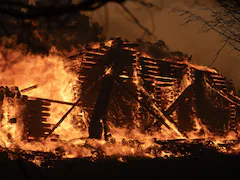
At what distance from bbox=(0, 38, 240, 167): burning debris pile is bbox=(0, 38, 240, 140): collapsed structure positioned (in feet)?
0.10

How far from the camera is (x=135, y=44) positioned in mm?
13375

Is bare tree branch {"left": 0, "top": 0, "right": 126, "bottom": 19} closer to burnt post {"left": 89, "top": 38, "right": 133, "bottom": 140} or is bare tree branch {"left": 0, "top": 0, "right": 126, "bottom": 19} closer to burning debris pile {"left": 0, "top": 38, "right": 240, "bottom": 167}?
burning debris pile {"left": 0, "top": 38, "right": 240, "bottom": 167}

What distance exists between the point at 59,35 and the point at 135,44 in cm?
302

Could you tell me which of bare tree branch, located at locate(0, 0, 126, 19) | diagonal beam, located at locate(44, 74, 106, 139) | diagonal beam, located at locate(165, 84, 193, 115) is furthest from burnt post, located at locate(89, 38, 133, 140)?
bare tree branch, located at locate(0, 0, 126, 19)

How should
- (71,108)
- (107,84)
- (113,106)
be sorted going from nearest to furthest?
(71,108), (107,84), (113,106)

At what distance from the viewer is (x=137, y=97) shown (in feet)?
43.5

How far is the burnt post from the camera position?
38.6 feet

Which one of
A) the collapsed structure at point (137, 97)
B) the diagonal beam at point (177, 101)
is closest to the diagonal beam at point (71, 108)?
the collapsed structure at point (137, 97)

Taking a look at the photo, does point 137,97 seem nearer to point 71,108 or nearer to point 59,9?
point 71,108

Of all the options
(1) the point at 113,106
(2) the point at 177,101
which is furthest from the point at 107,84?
(2) the point at 177,101

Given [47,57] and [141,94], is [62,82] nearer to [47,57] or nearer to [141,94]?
[47,57]

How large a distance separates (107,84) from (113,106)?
1259 millimetres

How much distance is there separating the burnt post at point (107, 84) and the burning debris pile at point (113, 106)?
1.2 inches

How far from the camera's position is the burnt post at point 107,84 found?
38.6ft
